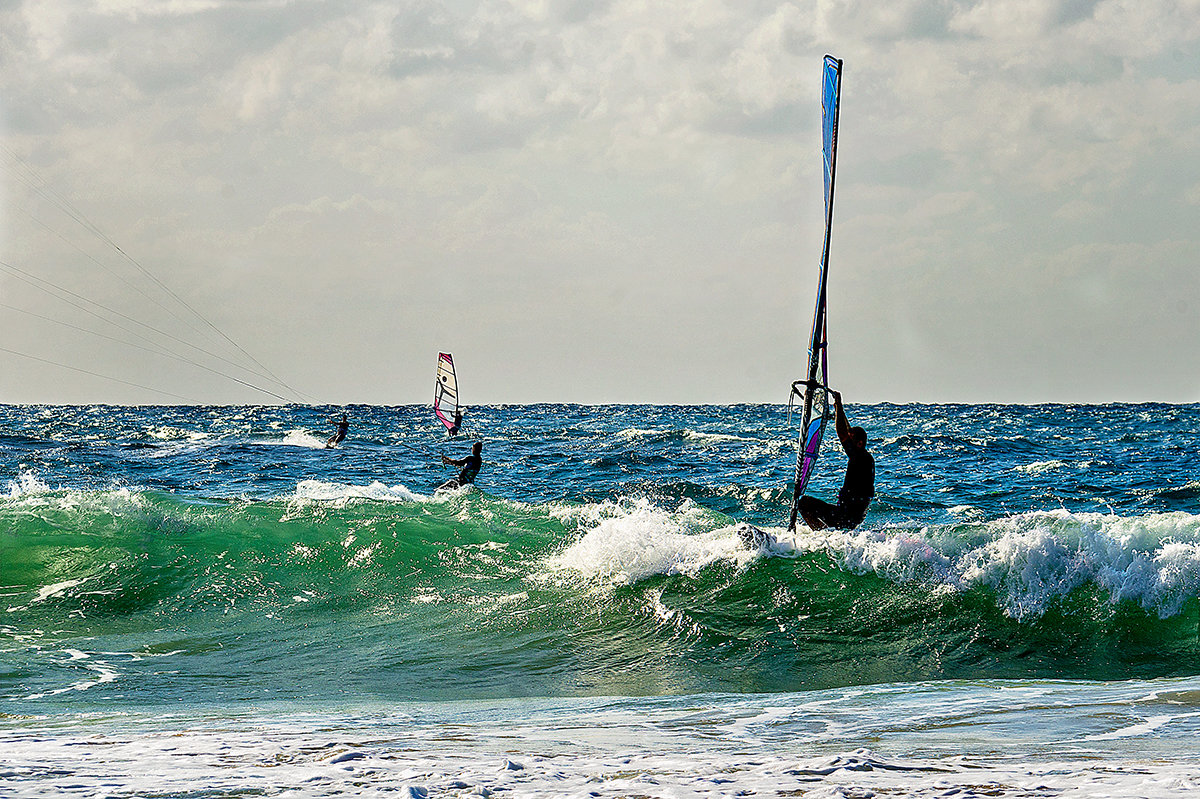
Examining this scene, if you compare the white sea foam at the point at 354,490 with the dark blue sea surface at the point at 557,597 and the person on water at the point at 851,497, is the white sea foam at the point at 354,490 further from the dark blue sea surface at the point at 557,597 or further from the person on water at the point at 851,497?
the person on water at the point at 851,497

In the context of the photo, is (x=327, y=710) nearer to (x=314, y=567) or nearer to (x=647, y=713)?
(x=647, y=713)

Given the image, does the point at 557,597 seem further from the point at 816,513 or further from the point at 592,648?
the point at 816,513

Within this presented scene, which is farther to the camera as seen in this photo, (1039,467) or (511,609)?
(1039,467)

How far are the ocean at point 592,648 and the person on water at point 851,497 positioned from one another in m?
0.98

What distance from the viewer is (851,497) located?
8523mm

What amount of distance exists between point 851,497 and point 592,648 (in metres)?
2.55

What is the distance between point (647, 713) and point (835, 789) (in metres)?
2.55

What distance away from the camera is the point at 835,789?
361 cm

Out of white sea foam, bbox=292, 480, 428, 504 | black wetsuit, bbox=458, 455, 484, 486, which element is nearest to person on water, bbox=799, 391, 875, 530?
white sea foam, bbox=292, 480, 428, 504

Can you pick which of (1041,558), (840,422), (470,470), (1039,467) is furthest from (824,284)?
(1039,467)

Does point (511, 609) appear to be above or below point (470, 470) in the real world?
below

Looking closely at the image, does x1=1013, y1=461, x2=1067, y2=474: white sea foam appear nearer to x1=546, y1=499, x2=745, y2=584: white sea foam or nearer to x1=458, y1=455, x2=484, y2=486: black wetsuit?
x1=458, y1=455, x2=484, y2=486: black wetsuit

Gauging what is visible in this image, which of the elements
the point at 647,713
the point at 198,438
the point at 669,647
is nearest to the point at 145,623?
the point at 669,647

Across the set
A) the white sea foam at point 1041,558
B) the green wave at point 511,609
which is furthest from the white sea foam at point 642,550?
the white sea foam at point 1041,558
